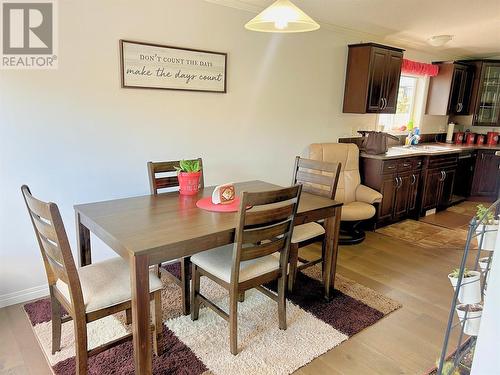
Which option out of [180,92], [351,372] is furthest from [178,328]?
[180,92]

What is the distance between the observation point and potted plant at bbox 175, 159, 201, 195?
2.40 meters

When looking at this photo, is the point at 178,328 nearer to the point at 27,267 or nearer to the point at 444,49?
the point at 27,267

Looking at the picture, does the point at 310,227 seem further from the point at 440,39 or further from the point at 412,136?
the point at 412,136

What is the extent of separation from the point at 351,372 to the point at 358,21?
3.31 metres

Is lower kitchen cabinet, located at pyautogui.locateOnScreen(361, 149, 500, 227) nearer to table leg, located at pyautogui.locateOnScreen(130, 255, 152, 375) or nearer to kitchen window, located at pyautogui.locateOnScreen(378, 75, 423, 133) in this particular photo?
kitchen window, located at pyautogui.locateOnScreen(378, 75, 423, 133)

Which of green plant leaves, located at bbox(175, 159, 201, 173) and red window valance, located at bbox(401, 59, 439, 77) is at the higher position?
red window valance, located at bbox(401, 59, 439, 77)

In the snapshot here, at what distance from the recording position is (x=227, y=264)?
6.61 feet

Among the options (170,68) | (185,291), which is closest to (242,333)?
(185,291)

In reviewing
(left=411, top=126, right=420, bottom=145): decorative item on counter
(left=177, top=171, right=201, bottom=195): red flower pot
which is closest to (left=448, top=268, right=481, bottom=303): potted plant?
(left=177, top=171, right=201, bottom=195): red flower pot

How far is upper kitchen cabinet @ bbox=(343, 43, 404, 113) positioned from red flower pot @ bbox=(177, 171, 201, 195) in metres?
2.43

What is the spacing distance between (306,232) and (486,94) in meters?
4.88

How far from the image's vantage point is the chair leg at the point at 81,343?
1582mm

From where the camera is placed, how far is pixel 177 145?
300 cm

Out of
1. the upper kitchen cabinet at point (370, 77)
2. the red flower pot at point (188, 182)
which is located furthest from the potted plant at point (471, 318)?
the upper kitchen cabinet at point (370, 77)
